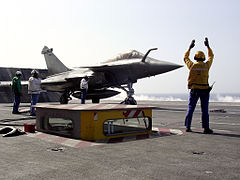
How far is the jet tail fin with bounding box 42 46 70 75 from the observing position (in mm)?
23375

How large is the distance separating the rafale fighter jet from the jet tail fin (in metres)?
1.22

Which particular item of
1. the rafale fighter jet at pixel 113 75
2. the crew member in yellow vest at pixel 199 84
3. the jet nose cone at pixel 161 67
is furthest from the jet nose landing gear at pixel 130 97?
the crew member in yellow vest at pixel 199 84

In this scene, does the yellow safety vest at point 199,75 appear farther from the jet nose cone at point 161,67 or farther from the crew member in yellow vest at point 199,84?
the jet nose cone at point 161,67

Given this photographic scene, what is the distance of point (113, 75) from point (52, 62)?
776 cm

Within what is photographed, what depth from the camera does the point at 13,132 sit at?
6496 millimetres

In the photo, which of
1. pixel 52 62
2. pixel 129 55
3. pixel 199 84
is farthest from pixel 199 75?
pixel 52 62

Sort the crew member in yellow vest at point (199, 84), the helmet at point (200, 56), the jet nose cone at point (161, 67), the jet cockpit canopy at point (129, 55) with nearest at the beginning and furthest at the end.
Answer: the crew member in yellow vest at point (199, 84)
the helmet at point (200, 56)
the jet nose cone at point (161, 67)
the jet cockpit canopy at point (129, 55)

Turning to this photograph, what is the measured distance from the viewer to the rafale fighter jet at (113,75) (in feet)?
54.2

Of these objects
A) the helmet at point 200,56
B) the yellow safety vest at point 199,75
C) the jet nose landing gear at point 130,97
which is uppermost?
the helmet at point 200,56

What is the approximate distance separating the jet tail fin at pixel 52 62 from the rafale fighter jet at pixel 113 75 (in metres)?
1.22

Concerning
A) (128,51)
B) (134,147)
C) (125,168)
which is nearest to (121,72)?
(128,51)

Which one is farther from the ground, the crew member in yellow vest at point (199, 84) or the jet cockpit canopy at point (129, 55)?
the jet cockpit canopy at point (129, 55)

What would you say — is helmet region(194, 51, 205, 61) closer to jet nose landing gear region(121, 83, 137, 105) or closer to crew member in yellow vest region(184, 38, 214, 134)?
crew member in yellow vest region(184, 38, 214, 134)

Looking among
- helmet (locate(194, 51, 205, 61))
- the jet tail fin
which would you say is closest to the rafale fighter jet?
the jet tail fin
